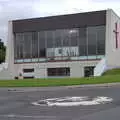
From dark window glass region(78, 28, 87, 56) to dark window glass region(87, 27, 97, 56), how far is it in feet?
1.98

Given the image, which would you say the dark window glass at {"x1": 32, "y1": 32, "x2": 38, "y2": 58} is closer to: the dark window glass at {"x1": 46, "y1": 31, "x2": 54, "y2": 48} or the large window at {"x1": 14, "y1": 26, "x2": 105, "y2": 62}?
the large window at {"x1": 14, "y1": 26, "x2": 105, "y2": 62}

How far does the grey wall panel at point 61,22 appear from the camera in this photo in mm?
56031

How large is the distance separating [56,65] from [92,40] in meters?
6.76

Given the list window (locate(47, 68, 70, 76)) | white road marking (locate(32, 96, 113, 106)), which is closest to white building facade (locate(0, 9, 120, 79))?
window (locate(47, 68, 70, 76))

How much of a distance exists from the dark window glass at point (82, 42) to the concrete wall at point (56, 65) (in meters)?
1.58

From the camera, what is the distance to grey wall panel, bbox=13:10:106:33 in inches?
2206

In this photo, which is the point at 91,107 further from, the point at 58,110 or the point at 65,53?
the point at 65,53

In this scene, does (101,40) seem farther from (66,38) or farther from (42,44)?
(42,44)

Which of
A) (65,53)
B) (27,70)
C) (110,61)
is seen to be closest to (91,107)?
(110,61)

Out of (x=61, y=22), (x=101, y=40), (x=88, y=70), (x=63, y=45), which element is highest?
(x=61, y=22)

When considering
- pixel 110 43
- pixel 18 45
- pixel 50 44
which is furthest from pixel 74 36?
pixel 18 45

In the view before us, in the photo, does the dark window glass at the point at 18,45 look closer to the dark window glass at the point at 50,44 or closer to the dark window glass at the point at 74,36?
the dark window glass at the point at 50,44

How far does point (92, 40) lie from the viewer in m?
56.7

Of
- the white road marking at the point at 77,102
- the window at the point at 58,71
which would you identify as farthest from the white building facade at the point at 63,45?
the white road marking at the point at 77,102
